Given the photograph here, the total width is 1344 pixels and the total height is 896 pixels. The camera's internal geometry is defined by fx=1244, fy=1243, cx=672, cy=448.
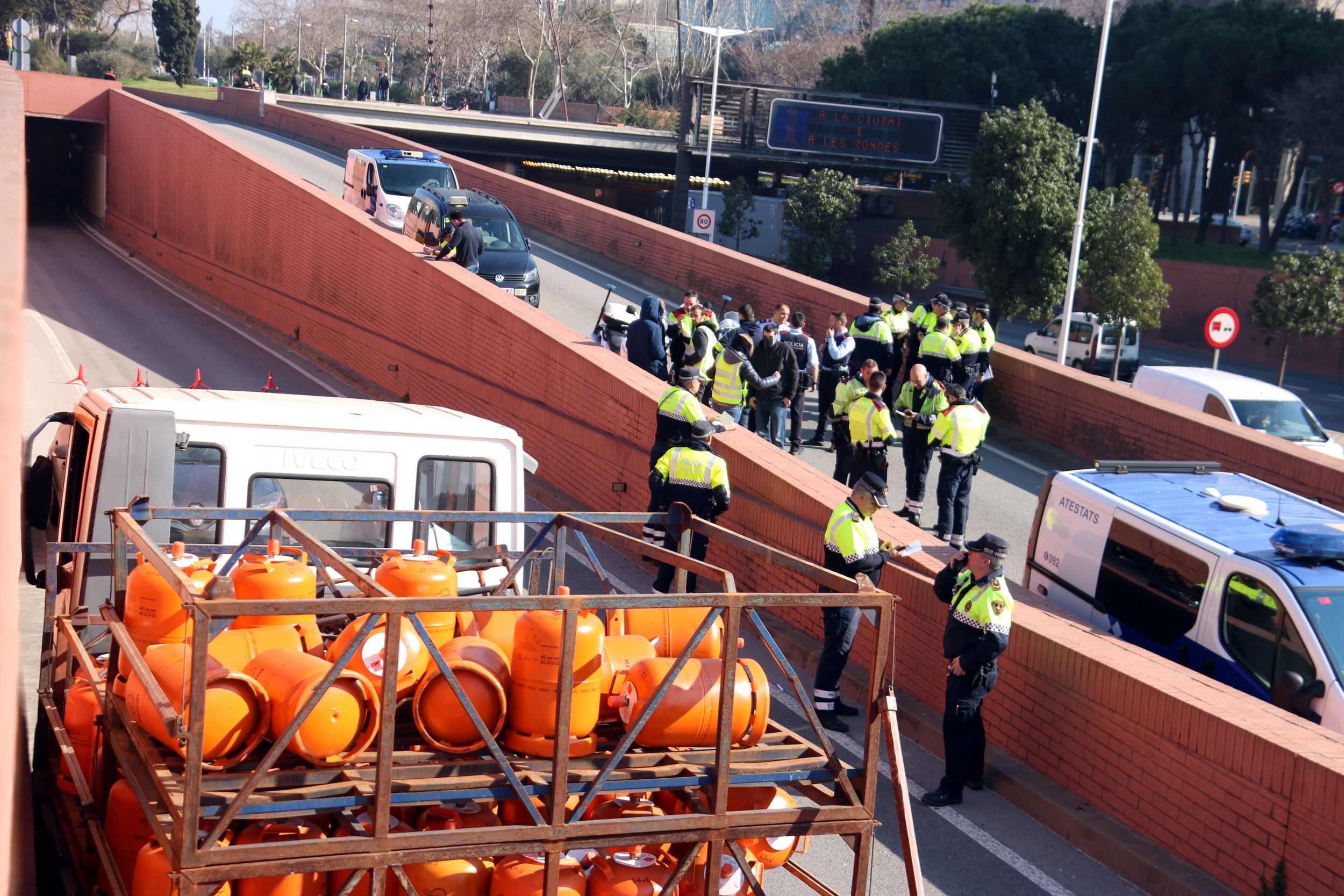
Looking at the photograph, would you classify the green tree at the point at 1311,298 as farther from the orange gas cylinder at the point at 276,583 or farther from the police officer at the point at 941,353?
the orange gas cylinder at the point at 276,583

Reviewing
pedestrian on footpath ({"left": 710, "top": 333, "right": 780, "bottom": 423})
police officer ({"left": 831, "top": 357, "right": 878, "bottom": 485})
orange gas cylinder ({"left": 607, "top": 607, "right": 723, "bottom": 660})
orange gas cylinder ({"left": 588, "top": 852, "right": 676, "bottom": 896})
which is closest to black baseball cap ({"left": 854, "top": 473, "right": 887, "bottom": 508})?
orange gas cylinder ({"left": 607, "top": 607, "right": 723, "bottom": 660})

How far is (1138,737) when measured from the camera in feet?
24.1

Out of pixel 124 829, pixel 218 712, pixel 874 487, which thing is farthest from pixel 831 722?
pixel 218 712

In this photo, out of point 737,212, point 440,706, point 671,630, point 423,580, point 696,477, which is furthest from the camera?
point 737,212

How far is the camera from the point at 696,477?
33.1ft

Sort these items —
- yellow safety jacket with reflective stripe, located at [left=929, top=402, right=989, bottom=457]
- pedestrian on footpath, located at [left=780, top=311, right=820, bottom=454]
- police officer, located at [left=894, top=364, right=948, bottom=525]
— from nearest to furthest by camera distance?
yellow safety jacket with reflective stripe, located at [left=929, top=402, right=989, bottom=457] → police officer, located at [left=894, top=364, right=948, bottom=525] → pedestrian on footpath, located at [left=780, top=311, right=820, bottom=454]

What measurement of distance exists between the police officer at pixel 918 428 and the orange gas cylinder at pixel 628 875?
9.16 m

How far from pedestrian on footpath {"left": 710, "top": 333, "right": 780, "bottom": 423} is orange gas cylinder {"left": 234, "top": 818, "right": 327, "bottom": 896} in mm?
10143

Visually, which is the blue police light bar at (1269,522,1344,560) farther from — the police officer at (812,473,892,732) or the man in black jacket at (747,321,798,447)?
the man in black jacket at (747,321,798,447)

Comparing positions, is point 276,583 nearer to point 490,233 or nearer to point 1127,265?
point 490,233

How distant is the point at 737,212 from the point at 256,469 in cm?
4203

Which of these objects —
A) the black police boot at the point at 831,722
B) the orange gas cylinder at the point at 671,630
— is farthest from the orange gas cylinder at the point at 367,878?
the black police boot at the point at 831,722

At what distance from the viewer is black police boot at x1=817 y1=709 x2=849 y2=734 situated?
8688 millimetres

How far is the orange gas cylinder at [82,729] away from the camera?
535 cm
